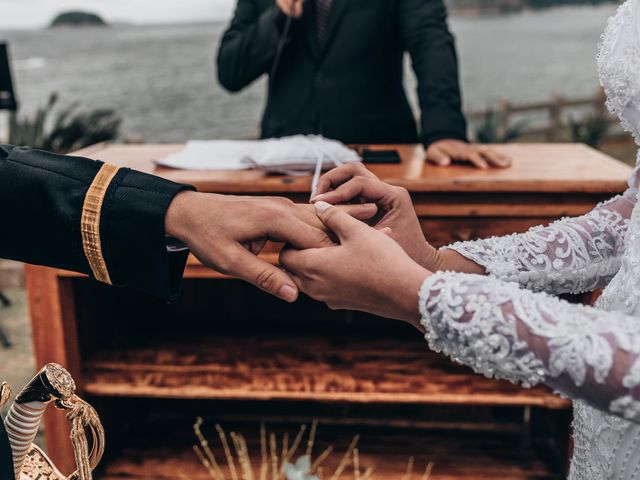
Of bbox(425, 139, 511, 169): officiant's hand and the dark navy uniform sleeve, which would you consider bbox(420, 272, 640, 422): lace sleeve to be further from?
bbox(425, 139, 511, 169): officiant's hand

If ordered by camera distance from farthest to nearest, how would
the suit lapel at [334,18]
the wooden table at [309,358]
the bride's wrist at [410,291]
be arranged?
the suit lapel at [334,18]
the wooden table at [309,358]
the bride's wrist at [410,291]

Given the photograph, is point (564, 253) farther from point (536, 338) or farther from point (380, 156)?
point (380, 156)

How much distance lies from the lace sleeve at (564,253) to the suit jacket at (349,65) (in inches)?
45.3

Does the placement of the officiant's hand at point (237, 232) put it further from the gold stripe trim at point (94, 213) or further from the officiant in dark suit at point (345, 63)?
the officiant in dark suit at point (345, 63)

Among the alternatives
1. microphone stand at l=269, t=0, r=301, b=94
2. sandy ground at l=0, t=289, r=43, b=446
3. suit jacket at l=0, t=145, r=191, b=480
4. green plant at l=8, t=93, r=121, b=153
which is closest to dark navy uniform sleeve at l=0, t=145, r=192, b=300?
suit jacket at l=0, t=145, r=191, b=480

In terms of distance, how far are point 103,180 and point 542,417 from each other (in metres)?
1.87

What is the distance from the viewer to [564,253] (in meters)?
1.23

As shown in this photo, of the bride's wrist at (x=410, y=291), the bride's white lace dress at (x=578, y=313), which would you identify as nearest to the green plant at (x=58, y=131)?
the bride's white lace dress at (x=578, y=313)

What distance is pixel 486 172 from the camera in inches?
77.3

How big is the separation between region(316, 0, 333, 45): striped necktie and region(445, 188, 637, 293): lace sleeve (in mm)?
1512

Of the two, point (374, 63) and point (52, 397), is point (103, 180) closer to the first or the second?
point (52, 397)

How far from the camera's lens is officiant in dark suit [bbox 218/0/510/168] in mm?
2443

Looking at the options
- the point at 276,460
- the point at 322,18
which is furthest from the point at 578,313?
the point at 322,18

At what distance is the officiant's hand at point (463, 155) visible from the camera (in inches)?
80.1
